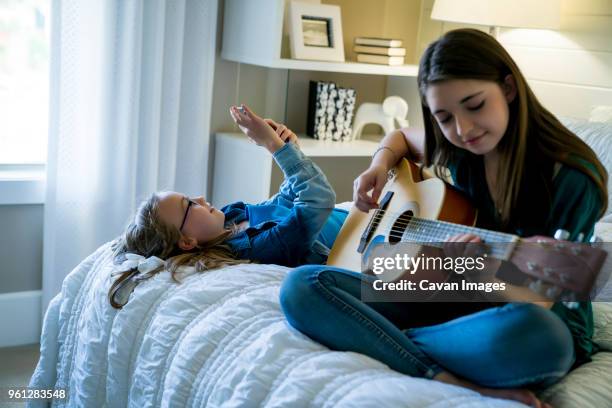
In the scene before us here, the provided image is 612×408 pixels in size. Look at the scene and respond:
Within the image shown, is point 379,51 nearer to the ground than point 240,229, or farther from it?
farther from it

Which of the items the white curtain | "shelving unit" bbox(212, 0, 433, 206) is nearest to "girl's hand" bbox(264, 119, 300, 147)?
"shelving unit" bbox(212, 0, 433, 206)

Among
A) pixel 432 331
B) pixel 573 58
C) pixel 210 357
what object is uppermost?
pixel 573 58

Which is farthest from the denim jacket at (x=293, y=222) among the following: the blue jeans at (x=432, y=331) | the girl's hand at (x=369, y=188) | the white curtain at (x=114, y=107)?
the white curtain at (x=114, y=107)

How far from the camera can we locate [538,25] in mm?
2244

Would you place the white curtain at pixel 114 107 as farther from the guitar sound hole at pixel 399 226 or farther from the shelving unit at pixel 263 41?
the guitar sound hole at pixel 399 226

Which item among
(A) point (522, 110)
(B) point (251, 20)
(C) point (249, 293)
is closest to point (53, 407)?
(C) point (249, 293)

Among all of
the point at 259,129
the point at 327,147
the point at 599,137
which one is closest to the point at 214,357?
the point at 259,129

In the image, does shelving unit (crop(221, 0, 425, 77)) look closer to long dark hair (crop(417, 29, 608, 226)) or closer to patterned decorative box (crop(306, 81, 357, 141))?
patterned decorative box (crop(306, 81, 357, 141))

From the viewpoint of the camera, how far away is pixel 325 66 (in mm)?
2471

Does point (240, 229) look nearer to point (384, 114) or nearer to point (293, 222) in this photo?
point (293, 222)

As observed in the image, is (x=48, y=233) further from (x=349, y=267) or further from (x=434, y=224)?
(x=434, y=224)

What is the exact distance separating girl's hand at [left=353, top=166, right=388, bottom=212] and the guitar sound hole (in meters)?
0.09

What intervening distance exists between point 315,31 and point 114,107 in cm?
74

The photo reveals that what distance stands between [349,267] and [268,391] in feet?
1.56
